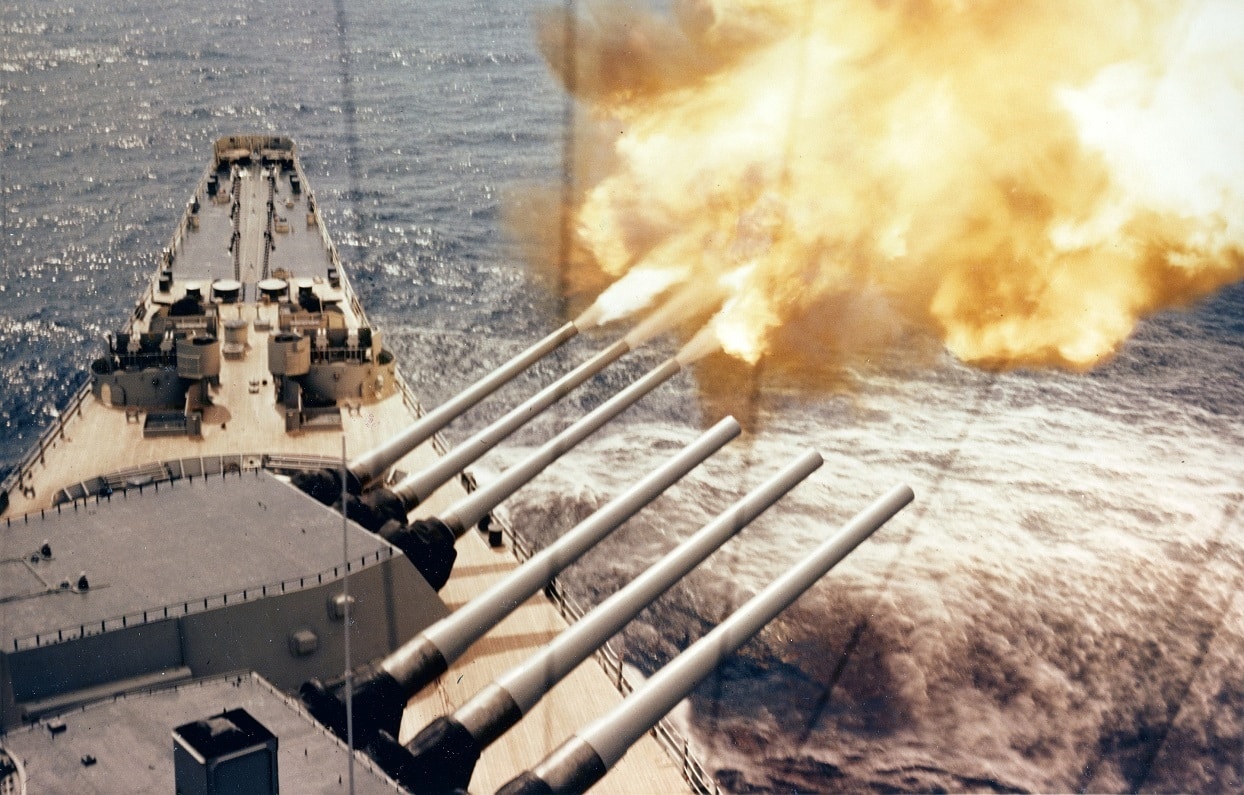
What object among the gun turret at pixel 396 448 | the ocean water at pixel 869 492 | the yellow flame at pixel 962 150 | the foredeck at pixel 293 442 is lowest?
the ocean water at pixel 869 492

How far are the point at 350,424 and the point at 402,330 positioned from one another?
18.7 meters

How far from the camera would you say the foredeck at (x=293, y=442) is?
→ 1825 cm

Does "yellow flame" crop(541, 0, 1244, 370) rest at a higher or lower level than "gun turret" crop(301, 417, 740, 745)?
higher

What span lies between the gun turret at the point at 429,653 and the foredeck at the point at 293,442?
301cm

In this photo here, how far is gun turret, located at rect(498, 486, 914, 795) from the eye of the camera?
13289 millimetres

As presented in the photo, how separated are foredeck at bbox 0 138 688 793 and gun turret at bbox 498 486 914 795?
3.26 m

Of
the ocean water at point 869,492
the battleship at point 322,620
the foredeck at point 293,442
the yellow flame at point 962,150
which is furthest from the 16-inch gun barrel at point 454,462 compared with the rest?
the ocean water at point 869,492

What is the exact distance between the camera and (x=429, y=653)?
14734mm

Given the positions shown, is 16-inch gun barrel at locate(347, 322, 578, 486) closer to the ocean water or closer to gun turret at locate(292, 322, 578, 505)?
gun turret at locate(292, 322, 578, 505)

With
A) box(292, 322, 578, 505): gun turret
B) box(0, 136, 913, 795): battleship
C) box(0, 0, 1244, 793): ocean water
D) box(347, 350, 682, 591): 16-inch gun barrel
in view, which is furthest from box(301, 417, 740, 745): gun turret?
box(0, 0, 1244, 793): ocean water

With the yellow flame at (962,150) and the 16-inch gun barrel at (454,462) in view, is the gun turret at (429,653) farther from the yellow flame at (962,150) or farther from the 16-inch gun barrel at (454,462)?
the yellow flame at (962,150)

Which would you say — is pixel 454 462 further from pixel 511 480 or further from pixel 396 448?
pixel 511 480

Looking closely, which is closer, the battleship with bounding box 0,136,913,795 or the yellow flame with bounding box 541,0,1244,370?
the battleship with bounding box 0,136,913,795

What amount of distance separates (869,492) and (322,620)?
2386cm
